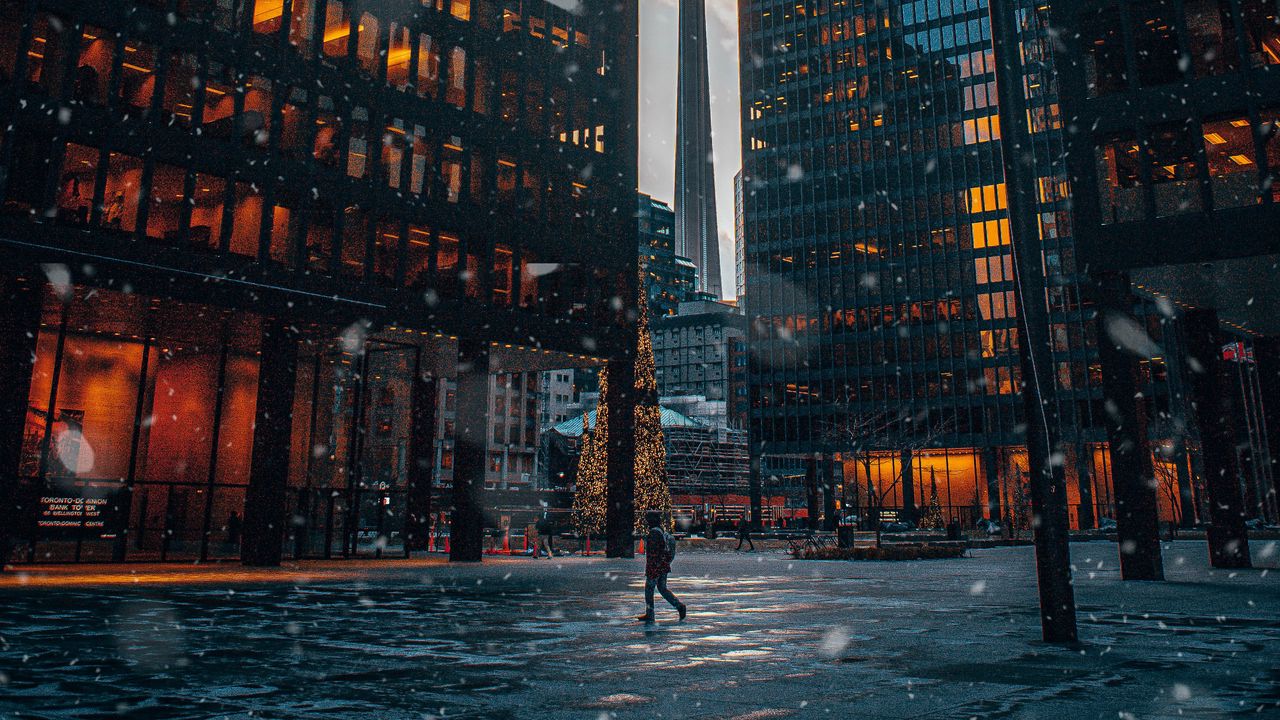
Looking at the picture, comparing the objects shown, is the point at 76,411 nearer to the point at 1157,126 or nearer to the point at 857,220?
the point at 1157,126

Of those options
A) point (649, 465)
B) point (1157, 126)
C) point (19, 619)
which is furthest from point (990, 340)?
point (19, 619)

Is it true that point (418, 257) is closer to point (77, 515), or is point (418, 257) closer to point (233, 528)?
point (233, 528)

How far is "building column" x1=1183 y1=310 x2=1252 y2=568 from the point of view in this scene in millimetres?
24125

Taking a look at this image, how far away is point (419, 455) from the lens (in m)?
34.1

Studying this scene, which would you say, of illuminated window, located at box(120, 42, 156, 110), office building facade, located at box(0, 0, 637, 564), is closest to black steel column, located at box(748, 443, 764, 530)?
office building facade, located at box(0, 0, 637, 564)

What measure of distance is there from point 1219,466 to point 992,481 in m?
65.2

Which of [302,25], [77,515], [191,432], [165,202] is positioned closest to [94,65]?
[165,202]

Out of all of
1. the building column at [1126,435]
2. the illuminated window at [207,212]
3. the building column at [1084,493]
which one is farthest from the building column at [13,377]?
the building column at [1084,493]

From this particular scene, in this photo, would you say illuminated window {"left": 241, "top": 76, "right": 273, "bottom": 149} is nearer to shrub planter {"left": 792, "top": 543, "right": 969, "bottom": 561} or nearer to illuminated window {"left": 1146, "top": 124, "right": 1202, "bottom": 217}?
illuminated window {"left": 1146, "top": 124, "right": 1202, "bottom": 217}

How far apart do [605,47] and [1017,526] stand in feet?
162

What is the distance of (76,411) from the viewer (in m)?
27.6

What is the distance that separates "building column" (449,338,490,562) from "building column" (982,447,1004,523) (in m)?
65.6

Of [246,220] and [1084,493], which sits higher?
[246,220]

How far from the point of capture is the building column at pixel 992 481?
85438mm
